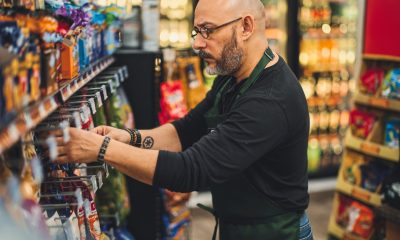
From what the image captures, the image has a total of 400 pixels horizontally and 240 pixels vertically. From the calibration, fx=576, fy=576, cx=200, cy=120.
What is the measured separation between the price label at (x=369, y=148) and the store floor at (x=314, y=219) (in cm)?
108

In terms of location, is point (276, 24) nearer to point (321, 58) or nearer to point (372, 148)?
point (321, 58)

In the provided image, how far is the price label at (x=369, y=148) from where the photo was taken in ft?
13.6

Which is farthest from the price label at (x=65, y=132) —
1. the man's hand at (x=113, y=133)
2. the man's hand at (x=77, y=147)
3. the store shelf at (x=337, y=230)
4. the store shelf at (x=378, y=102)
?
the store shelf at (x=337, y=230)

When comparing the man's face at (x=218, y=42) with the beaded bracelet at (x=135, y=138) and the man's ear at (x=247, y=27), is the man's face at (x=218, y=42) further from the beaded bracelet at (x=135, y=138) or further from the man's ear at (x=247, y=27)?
the beaded bracelet at (x=135, y=138)

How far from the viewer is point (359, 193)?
4.32 metres

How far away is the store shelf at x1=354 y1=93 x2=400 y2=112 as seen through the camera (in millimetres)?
4020

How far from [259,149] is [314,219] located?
3432 millimetres

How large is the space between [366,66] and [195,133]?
6.98 feet

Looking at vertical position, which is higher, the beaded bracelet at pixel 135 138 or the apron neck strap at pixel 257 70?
the apron neck strap at pixel 257 70

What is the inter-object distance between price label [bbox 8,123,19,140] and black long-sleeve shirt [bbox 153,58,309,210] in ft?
2.21

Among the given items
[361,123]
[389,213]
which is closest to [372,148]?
[361,123]

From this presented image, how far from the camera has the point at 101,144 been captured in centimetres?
201

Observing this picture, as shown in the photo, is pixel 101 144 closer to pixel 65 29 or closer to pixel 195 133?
pixel 65 29

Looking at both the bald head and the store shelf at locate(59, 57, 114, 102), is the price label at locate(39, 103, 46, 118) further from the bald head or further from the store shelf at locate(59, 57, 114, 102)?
the bald head
